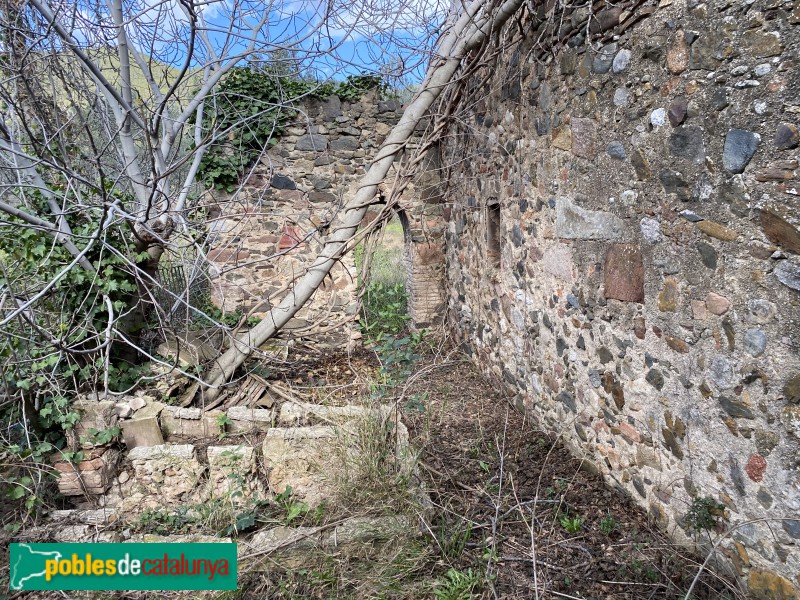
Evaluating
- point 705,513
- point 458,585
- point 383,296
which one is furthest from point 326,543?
point 383,296

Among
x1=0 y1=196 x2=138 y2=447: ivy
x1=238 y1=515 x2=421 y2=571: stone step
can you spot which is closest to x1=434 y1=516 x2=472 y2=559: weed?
x1=238 y1=515 x2=421 y2=571: stone step

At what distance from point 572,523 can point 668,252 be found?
55.8 inches

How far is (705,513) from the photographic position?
217 cm

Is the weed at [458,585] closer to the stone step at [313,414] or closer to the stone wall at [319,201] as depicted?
the stone step at [313,414]

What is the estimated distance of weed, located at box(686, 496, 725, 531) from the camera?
2.13 m

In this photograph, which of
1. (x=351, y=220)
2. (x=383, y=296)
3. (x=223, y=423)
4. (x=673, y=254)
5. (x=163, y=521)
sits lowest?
(x=163, y=521)

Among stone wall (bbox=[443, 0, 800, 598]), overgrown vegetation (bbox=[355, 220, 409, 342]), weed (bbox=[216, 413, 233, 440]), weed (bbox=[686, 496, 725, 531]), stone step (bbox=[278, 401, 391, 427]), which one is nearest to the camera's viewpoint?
→ stone wall (bbox=[443, 0, 800, 598])

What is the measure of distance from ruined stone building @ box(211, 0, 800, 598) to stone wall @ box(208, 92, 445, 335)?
239cm

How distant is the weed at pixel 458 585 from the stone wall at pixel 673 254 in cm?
99

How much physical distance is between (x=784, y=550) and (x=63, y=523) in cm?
378

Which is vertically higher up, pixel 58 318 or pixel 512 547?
pixel 58 318

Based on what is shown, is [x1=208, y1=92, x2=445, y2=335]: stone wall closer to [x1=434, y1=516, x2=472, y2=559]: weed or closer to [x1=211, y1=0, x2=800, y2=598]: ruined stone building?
[x1=211, y1=0, x2=800, y2=598]: ruined stone building

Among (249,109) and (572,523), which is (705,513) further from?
(249,109)

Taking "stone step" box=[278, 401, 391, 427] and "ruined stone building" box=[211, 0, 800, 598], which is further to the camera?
"stone step" box=[278, 401, 391, 427]
